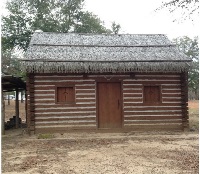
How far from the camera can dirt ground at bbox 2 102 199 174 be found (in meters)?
6.50

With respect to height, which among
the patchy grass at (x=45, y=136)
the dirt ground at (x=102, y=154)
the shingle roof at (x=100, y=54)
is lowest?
the dirt ground at (x=102, y=154)

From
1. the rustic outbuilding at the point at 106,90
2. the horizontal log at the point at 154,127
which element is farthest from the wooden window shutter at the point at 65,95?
the horizontal log at the point at 154,127

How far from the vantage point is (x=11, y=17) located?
25.7 metres

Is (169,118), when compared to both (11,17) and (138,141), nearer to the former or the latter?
(138,141)

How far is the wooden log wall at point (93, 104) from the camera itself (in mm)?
12430

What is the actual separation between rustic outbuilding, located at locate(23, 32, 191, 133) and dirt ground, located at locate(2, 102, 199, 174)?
910mm

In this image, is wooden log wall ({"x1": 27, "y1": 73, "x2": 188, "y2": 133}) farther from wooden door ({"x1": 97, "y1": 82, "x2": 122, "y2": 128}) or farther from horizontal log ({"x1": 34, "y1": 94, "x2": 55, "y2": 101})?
wooden door ({"x1": 97, "y1": 82, "x2": 122, "y2": 128})

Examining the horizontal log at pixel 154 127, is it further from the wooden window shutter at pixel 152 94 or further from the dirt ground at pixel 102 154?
the wooden window shutter at pixel 152 94

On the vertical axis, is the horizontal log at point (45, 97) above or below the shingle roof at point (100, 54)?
below

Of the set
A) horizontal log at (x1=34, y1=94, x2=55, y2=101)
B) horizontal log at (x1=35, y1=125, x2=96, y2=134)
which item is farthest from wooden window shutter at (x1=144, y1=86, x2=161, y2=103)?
horizontal log at (x1=34, y1=94, x2=55, y2=101)

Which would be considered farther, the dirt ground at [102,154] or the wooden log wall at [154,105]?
the wooden log wall at [154,105]

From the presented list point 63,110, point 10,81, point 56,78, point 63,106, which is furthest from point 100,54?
point 10,81

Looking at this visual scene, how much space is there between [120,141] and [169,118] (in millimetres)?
3528

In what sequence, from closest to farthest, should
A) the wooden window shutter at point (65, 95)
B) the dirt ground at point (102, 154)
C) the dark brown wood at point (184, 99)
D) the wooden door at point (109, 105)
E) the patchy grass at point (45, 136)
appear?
the dirt ground at point (102, 154) → the patchy grass at point (45, 136) → the wooden window shutter at point (65, 95) → the wooden door at point (109, 105) → the dark brown wood at point (184, 99)
